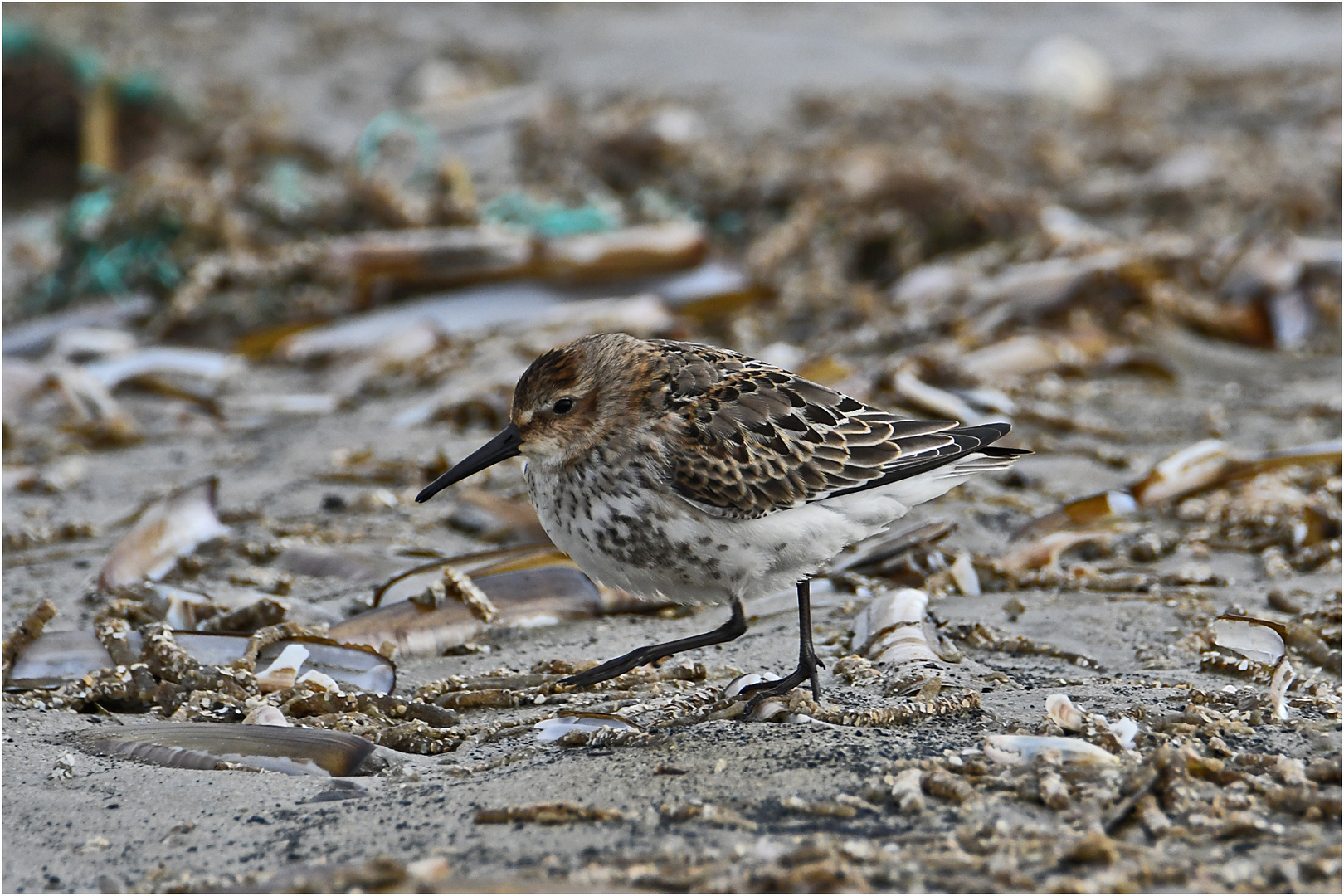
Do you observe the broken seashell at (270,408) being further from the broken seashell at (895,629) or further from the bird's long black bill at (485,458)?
the broken seashell at (895,629)

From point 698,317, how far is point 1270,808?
435 centimetres

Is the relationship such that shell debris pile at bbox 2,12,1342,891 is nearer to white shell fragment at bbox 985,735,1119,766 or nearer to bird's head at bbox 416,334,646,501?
white shell fragment at bbox 985,735,1119,766

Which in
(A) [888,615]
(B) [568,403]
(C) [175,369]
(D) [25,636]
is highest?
(B) [568,403]

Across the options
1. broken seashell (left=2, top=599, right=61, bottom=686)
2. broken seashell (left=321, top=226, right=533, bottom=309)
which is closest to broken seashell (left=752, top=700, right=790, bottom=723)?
broken seashell (left=2, top=599, right=61, bottom=686)

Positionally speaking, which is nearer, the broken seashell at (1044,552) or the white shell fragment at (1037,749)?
the white shell fragment at (1037,749)

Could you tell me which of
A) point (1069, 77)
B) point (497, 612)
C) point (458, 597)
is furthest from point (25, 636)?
point (1069, 77)

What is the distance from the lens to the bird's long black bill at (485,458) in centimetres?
325

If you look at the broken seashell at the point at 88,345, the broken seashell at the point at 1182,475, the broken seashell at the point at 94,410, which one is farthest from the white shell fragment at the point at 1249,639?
the broken seashell at the point at 88,345

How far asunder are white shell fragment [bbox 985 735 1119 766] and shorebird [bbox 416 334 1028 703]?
1.79 ft

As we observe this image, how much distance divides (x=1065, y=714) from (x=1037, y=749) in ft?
0.58

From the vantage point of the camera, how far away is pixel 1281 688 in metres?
2.85

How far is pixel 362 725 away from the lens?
2.94m

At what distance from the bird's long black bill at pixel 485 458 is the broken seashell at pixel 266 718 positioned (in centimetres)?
63

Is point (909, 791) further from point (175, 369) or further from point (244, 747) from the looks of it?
point (175, 369)
